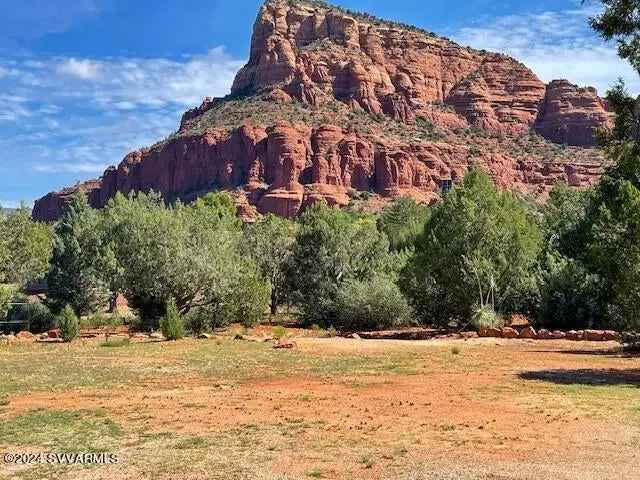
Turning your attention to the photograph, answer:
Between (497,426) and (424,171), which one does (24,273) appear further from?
(424,171)

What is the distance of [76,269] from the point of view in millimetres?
44781

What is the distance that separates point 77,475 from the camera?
8602mm

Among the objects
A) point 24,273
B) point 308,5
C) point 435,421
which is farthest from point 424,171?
point 435,421

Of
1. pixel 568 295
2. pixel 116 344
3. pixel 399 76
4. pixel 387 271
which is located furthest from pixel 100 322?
pixel 399 76

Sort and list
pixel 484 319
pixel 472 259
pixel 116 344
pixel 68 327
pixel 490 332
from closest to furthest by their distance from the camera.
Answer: pixel 116 344 < pixel 68 327 < pixel 490 332 < pixel 484 319 < pixel 472 259

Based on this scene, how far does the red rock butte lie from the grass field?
96.2 meters

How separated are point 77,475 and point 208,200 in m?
69.1

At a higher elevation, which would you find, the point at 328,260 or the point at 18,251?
the point at 18,251

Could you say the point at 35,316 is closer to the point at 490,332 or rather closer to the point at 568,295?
the point at 490,332

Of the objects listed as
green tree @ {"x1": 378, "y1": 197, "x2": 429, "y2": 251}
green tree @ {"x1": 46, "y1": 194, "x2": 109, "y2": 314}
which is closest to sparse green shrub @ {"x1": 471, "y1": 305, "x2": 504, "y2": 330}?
green tree @ {"x1": 46, "y1": 194, "x2": 109, "y2": 314}

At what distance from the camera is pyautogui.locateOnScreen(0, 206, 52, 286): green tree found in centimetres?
3916

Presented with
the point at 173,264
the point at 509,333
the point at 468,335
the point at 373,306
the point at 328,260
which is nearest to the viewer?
the point at 509,333

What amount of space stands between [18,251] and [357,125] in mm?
103251

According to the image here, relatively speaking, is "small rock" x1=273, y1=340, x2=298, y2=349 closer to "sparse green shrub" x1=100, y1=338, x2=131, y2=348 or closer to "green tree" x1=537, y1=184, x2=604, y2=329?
"sparse green shrub" x1=100, y1=338, x2=131, y2=348
